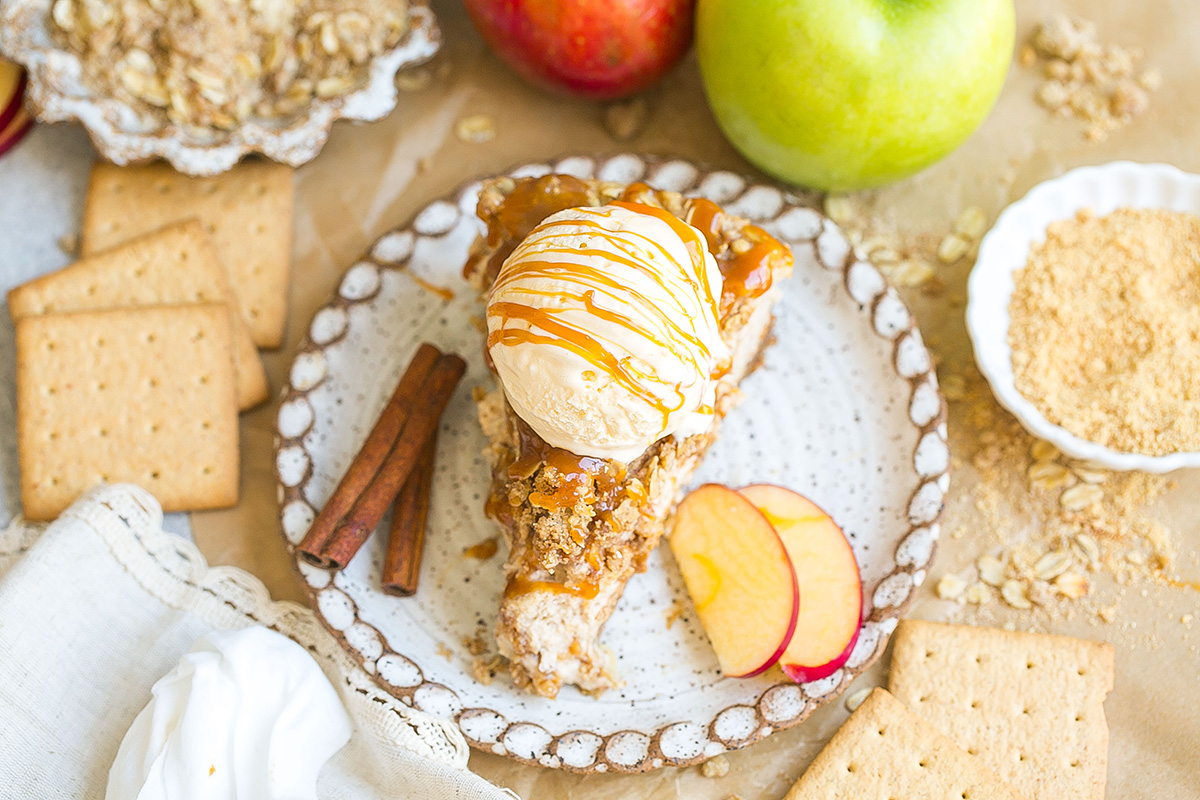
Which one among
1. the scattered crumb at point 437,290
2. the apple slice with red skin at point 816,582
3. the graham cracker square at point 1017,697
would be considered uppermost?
the scattered crumb at point 437,290

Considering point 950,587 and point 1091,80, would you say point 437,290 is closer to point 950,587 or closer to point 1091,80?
point 950,587

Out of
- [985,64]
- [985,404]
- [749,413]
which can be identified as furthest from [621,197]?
[985,404]

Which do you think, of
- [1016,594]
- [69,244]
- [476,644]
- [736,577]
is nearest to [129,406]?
[69,244]

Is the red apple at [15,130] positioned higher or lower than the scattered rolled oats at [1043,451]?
higher

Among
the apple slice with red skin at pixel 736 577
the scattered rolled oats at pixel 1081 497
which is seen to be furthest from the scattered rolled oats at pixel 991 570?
the apple slice with red skin at pixel 736 577

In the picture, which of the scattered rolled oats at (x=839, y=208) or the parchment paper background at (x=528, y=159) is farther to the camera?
the scattered rolled oats at (x=839, y=208)

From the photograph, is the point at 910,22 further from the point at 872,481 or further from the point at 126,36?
the point at 126,36

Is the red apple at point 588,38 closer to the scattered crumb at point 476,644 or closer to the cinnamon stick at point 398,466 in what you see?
the cinnamon stick at point 398,466
